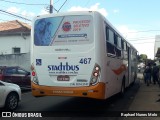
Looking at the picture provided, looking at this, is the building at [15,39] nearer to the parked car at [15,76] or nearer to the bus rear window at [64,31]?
the parked car at [15,76]

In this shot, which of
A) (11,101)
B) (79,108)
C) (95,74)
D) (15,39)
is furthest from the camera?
(15,39)

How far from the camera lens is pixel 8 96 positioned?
400 inches

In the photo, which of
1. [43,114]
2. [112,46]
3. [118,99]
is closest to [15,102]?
[43,114]

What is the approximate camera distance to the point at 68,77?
923cm

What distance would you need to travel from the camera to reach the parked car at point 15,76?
17.2 m

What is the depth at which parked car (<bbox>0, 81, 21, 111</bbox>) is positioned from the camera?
32.1ft

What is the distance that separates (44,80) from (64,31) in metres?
1.72

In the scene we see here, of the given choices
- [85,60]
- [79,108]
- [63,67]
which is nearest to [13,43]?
[79,108]

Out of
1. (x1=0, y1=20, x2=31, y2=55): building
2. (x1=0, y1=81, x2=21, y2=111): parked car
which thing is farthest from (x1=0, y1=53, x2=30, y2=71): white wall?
(x1=0, y1=81, x2=21, y2=111): parked car

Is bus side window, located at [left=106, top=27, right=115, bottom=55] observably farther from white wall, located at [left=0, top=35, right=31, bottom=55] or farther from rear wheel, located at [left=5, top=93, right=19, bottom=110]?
white wall, located at [left=0, top=35, right=31, bottom=55]

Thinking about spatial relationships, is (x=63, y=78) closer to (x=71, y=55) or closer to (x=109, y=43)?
(x=71, y=55)

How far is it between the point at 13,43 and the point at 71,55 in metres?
22.9

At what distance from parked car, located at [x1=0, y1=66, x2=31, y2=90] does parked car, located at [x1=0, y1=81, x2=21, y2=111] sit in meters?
6.65

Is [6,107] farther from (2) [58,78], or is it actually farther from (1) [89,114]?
(1) [89,114]
